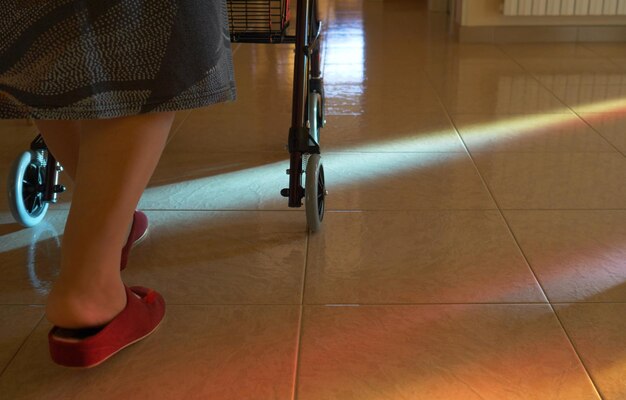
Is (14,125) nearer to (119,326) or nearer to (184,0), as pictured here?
(119,326)

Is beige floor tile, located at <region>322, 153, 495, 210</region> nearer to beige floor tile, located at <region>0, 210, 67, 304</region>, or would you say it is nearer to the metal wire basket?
the metal wire basket

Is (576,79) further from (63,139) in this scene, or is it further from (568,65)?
(63,139)

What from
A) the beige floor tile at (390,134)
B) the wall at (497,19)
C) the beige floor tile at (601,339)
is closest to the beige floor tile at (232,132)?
the beige floor tile at (390,134)

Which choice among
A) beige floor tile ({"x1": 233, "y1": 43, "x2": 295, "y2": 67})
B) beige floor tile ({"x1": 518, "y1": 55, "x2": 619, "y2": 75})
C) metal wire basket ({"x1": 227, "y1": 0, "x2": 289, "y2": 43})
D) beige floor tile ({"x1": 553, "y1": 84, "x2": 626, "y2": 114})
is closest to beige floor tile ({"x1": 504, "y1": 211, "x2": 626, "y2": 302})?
metal wire basket ({"x1": 227, "y1": 0, "x2": 289, "y2": 43})

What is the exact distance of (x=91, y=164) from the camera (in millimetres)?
931

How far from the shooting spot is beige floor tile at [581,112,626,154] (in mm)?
2020

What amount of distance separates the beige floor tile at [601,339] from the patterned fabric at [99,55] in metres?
0.66

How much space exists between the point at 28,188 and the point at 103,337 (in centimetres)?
57

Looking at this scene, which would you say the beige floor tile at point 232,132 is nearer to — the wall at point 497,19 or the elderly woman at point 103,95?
the elderly woman at point 103,95

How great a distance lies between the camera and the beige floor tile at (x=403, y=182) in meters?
1.62

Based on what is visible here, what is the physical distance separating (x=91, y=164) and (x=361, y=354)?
459 mm

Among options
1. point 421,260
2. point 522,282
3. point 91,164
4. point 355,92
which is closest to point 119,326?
point 91,164

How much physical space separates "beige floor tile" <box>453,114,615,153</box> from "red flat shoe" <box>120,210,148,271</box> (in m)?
0.94

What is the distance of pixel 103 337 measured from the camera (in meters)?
1.02
